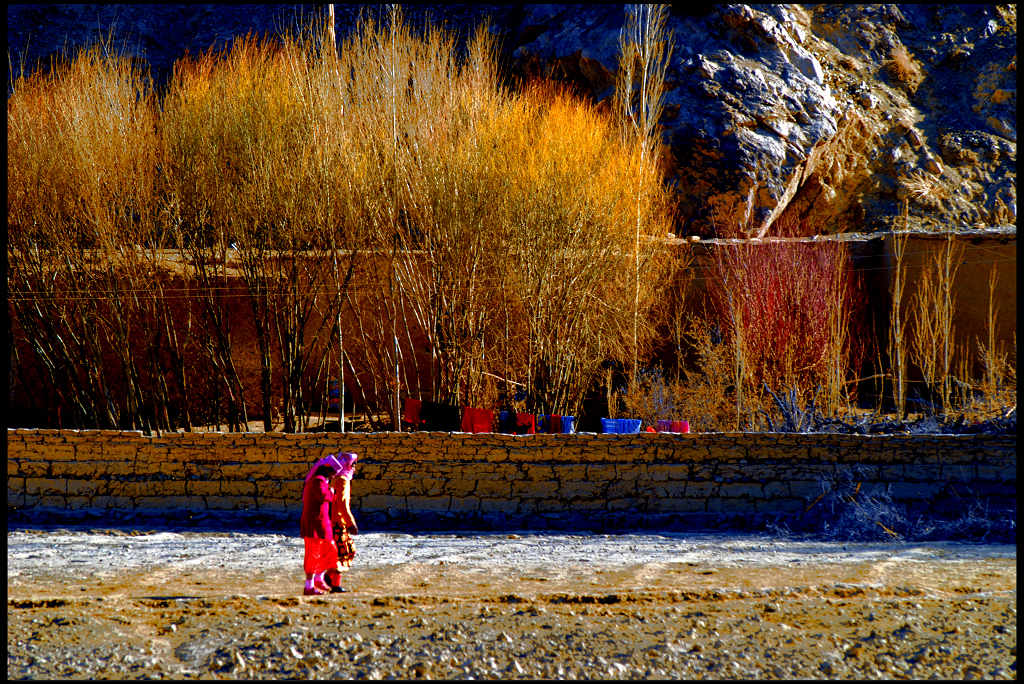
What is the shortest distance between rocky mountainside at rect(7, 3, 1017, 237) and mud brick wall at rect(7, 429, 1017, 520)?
1268 cm

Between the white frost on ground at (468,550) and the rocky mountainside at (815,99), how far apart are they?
13.9 metres

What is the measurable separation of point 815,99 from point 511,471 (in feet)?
60.1

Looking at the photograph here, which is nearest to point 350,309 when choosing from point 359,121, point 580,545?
point 359,121

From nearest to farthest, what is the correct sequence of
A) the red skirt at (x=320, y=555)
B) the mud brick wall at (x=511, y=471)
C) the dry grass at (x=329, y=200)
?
the red skirt at (x=320, y=555) < the mud brick wall at (x=511, y=471) < the dry grass at (x=329, y=200)

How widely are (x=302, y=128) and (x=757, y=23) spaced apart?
16.3 meters

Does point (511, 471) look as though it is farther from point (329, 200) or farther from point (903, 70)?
point (903, 70)

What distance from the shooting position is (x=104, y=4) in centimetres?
3056

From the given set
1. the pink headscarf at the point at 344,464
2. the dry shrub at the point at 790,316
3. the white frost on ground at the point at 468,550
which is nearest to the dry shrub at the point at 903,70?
the dry shrub at the point at 790,316

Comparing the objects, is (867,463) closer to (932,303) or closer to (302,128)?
(932,303)

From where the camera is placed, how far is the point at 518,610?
20.1 feet

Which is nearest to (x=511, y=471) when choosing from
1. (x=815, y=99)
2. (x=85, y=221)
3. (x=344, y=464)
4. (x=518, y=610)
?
(x=518, y=610)

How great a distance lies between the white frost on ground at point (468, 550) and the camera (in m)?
7.71

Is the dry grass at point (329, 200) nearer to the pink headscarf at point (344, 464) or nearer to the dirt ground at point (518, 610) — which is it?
the dirt ground at point (518, 610)

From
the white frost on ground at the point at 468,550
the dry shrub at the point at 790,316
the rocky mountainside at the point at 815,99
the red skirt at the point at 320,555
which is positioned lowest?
the white frost on ground at the point at 468,550
